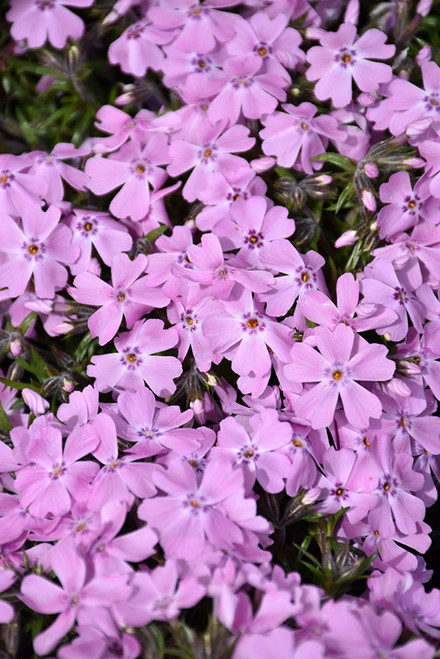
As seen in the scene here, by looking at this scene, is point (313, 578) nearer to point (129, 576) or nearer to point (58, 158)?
point (129, 576)

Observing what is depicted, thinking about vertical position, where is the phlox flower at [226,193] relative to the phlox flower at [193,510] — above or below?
above

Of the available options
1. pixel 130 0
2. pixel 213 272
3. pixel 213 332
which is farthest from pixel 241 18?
pixel 213 332

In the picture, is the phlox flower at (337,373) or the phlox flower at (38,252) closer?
the phlox flower at (337,373)

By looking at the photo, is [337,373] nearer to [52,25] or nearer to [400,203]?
[400,203]

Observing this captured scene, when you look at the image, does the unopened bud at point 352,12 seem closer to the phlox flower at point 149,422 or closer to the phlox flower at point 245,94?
the phlox flower at point 245,94

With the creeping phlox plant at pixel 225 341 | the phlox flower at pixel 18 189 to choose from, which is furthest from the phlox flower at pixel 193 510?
the phlox flower at pixel 18 189

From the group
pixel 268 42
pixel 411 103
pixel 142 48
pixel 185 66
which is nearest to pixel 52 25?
pixel 142 48

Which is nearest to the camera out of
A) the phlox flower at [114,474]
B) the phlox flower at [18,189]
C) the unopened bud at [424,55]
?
the phlox flower at [114,474]
